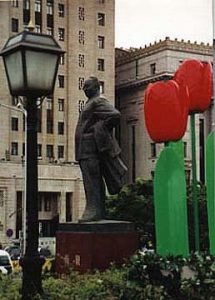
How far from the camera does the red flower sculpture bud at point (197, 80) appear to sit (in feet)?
52.5

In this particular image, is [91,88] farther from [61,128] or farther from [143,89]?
[143,89]

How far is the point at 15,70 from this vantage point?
8414mm

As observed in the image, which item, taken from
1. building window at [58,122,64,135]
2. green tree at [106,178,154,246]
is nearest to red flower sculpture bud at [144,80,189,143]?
green tree at [106,178,154,246]

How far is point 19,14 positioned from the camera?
215 feet

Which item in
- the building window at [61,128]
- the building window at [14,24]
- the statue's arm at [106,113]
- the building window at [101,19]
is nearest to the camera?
the statue's arm at [106,113]

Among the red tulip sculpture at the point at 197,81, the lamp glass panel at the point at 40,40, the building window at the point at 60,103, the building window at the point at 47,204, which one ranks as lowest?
the building window at the point at 47,204

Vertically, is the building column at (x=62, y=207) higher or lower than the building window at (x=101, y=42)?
lower

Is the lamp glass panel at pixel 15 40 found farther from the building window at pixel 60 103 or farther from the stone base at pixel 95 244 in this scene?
the building window at pixel 60 103

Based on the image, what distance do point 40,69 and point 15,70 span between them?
10.9 inches

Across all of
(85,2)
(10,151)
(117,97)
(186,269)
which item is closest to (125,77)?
(117,97)

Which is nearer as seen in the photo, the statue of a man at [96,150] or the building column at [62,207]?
the statue of a man at [96,150]

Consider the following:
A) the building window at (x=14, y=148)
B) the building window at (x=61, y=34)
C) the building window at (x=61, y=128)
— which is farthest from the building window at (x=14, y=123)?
the building window at (x=61, y=34)

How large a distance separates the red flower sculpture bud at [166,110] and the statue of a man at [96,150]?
7.34 feet

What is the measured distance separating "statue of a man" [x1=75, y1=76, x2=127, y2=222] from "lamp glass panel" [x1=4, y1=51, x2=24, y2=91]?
3.89 m
